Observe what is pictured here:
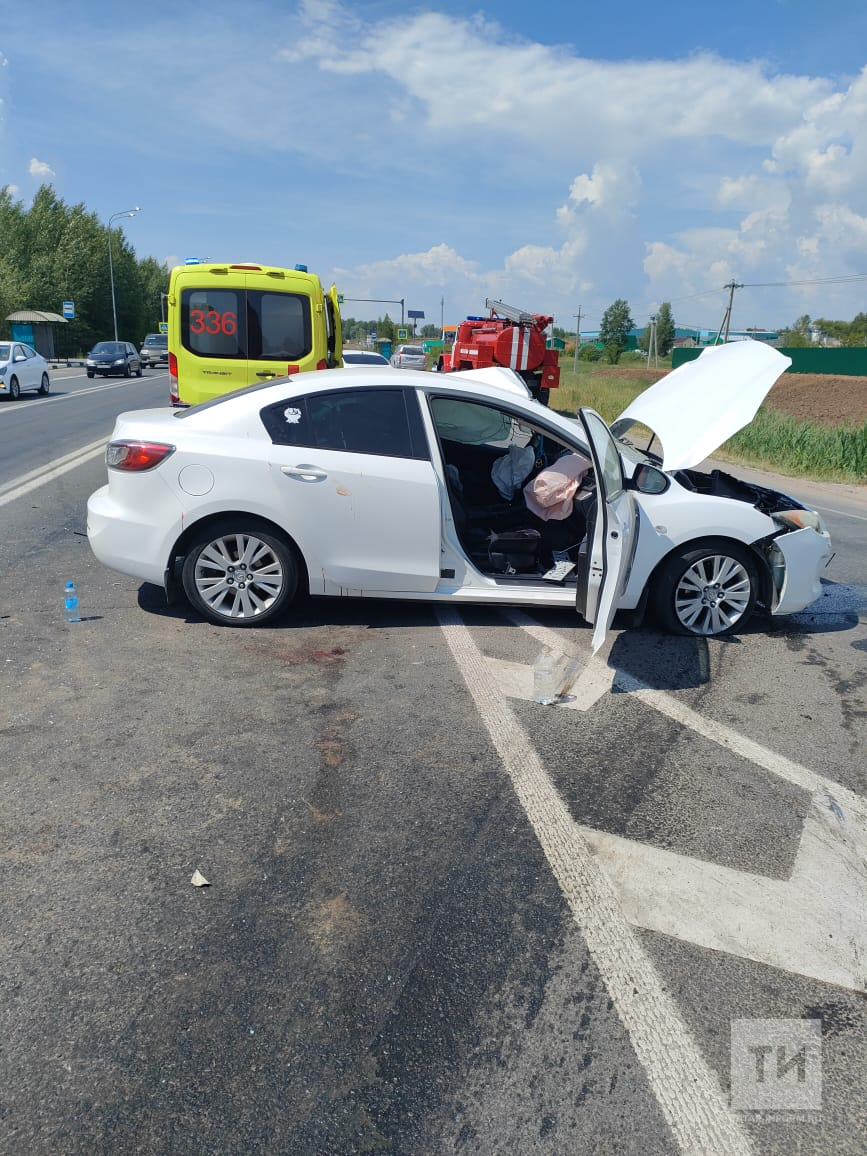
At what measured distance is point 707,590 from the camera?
18.4 ft

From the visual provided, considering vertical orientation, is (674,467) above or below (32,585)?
above

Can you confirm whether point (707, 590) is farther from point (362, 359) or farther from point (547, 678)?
point (362, 359)

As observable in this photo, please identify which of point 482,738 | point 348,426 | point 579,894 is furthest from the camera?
point 348,426

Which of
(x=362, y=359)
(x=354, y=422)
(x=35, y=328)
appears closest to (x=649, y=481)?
(x=354, y=422)

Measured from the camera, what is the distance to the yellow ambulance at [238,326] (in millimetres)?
10688

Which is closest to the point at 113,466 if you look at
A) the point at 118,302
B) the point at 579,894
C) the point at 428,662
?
the point at 428,662

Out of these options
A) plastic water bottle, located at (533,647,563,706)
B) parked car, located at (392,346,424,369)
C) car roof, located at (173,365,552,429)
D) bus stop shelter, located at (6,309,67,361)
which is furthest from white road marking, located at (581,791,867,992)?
bus stop shelter, located at (6,309,67,361)

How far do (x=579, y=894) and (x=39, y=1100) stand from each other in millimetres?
1696

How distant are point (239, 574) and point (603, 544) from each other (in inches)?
88.3

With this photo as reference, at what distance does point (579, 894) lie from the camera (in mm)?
3031

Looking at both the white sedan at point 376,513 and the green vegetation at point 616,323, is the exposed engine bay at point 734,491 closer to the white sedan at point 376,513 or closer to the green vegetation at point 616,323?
the white sedan at point 376,513

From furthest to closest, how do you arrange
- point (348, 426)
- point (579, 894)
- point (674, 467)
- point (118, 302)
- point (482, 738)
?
point (118, 302) → point (348, 426) → point (674, 467) → point (482, 738) → point (579, 894)

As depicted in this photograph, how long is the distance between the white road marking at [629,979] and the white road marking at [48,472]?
7.65 metres

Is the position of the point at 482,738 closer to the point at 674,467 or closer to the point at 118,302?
the point at 674,467
